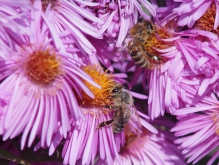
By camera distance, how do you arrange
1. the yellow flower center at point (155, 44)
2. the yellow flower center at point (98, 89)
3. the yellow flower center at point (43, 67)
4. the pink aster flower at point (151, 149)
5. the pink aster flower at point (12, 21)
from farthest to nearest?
the pink aster flower at point (151, 149)
the yellow flower center at point (155, 44)
the yellow flower center at point (98, 89)
the yellow flower center at point (43, 67)
the pink aster flower at point (12, 21)

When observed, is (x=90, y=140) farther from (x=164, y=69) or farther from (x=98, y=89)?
(x=164, y=69)

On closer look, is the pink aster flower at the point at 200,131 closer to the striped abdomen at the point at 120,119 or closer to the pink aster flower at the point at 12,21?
the striped abdomen at the point at 120,119

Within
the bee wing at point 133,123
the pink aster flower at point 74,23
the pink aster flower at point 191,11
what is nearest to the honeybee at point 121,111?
the bee wing at point 133,123

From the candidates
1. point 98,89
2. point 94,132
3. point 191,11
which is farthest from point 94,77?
point 191,11

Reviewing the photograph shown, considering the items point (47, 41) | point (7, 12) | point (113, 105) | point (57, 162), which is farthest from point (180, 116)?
point (7, 12)

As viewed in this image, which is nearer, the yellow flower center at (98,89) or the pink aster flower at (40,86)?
the pink aster flower at (40,86)

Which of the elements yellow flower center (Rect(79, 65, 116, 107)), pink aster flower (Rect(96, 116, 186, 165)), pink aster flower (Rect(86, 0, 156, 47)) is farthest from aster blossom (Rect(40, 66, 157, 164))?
pink aster flower (Rect(96, 116, 186, 165))

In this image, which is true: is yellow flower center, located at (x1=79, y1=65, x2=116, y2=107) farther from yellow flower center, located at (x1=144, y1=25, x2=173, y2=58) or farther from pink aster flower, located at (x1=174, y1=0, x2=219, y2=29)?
pink aster flower, located at (x1=174, y1=0, x2=219, y2=29)
